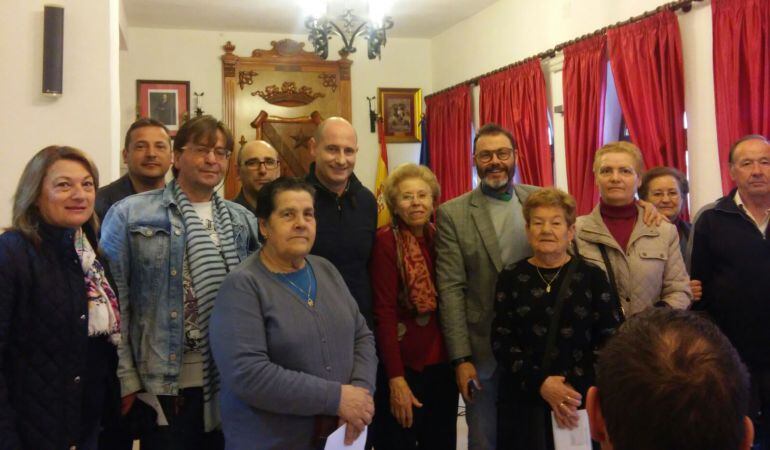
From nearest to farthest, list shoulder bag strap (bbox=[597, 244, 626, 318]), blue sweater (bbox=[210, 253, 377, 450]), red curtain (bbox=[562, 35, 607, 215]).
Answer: blue sweater (bbox=[210, 253, 377, 450]), shoulder bag strap (bbox=[597, 244, 626, 318]), red curtain (bbox=[562, 35, 607, 215])

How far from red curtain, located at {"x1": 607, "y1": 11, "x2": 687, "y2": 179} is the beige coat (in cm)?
169

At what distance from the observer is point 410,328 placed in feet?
7.30

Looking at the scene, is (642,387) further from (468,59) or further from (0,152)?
(468,59)

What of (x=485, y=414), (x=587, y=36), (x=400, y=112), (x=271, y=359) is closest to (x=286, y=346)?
(x=271, y=359)

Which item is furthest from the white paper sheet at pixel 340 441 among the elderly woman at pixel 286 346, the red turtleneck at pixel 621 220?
the red turtleneck at pixel 621 220

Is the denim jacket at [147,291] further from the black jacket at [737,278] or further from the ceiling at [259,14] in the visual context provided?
the ceiling at [259,14]

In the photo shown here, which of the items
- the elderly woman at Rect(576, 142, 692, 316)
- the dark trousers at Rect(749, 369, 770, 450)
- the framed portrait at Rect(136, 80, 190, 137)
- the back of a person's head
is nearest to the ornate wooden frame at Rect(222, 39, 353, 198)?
the framed portrait at Rect(136, 80, 190, 137)

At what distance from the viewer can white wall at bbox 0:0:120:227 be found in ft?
10.1

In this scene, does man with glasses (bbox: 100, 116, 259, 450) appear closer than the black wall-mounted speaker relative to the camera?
Yes

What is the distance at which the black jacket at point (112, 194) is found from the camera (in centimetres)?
230

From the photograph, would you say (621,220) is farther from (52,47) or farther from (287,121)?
(287,121)

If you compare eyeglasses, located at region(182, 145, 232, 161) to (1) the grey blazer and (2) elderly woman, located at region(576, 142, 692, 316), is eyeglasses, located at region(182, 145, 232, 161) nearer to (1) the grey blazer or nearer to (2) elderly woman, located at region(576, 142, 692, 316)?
(1) the grey blazer

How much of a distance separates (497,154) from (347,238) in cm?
64

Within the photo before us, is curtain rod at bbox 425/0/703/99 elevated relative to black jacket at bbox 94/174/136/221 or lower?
elevated
